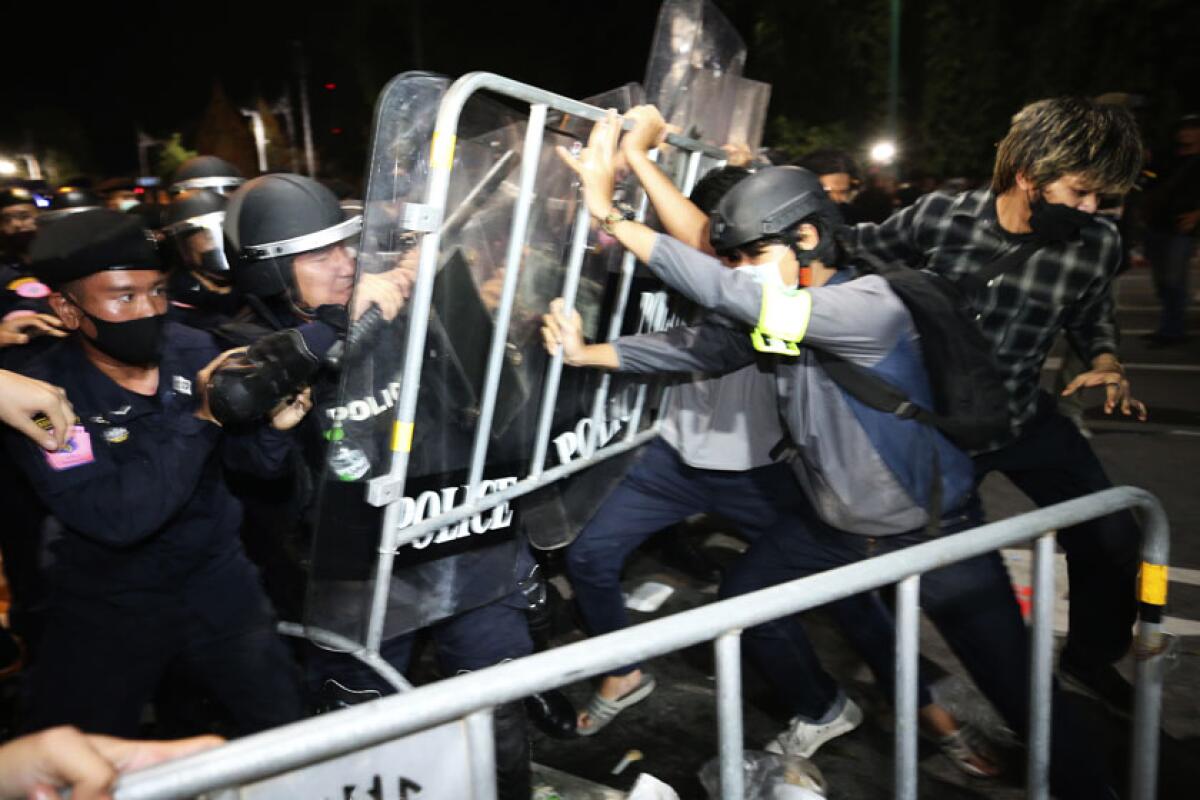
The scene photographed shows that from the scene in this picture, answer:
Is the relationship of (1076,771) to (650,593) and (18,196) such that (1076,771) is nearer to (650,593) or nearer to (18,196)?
(650,593)

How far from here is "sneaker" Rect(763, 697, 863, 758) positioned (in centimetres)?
272

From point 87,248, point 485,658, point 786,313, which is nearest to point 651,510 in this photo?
point 485,658

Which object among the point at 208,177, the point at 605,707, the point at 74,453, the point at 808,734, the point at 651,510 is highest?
the point at 208,177

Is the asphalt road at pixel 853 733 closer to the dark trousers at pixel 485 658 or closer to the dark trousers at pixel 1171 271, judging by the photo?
the dark trousers at pixel 485 658

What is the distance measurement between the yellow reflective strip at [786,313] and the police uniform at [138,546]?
4.28 ft

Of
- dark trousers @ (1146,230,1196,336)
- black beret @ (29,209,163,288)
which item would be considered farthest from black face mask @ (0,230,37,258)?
dark trousers @ (1146,230,1196,336)

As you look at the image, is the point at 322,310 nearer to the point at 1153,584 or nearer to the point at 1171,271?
the point at 1153,584

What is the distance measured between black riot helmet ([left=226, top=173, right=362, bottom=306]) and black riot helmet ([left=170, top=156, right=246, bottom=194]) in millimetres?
2373

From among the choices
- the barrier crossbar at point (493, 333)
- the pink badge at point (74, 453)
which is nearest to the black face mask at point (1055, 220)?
the barrier crossbar at point (493, 333)

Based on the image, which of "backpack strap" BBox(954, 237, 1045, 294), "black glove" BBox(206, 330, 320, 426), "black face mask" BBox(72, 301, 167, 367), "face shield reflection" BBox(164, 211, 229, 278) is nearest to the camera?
"black glove" BBox(206, 330, 320, 426)

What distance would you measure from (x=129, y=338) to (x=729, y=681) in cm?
171

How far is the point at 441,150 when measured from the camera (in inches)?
69.6

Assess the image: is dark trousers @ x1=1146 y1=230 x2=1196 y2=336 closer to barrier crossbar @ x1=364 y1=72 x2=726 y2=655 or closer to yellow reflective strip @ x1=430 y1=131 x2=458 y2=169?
barrier crossbar @ x1=364 y1=72 x2=726 y2=655

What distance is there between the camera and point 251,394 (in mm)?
1901
